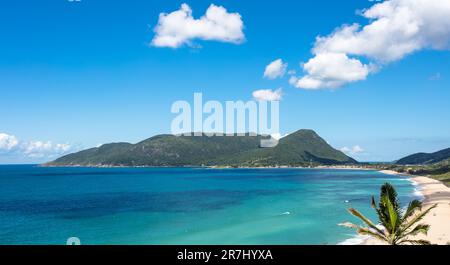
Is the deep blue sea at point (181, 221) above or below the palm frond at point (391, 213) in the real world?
below

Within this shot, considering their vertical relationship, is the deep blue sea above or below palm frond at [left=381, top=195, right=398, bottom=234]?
below

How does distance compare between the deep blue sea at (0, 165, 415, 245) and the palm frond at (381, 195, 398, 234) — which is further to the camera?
the deep blue sea at (0, 165, 415, 245)

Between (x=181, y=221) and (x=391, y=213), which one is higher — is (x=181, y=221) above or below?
below

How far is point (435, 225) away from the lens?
175ft

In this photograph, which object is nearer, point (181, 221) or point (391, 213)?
point (391, 213)

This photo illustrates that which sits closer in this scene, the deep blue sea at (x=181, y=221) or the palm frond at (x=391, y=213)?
the palm frond at (x=391, y=213)

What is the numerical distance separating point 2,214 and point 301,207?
6414cm
